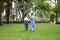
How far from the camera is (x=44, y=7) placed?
64375 mm

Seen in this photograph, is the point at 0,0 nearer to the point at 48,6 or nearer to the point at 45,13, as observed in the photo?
the point at 48,6

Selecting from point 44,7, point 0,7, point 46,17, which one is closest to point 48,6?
point 44,7

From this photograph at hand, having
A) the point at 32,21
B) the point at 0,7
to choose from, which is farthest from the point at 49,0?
the point at 32,21

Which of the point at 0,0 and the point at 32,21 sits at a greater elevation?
the point at 0,0

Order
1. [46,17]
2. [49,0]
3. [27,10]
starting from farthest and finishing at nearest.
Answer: [46,17], [49,0], [27,10]

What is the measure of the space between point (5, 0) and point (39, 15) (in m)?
40.7

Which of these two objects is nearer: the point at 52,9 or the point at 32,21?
the point at 32,21

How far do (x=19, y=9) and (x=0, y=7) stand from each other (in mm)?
26093

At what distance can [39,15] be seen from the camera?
76938 millimetres

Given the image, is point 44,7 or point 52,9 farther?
point 52,9

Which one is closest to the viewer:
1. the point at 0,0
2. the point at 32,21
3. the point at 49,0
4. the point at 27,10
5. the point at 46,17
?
the point at 32,21

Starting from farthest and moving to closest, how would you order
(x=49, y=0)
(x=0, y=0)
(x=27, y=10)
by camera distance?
(x=49, y=0) → (x=27, y=10) → (x=0, y=0)

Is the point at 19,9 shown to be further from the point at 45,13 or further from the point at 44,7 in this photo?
the point at 45,13

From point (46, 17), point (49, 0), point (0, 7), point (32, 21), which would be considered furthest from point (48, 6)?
point (32, 21)
